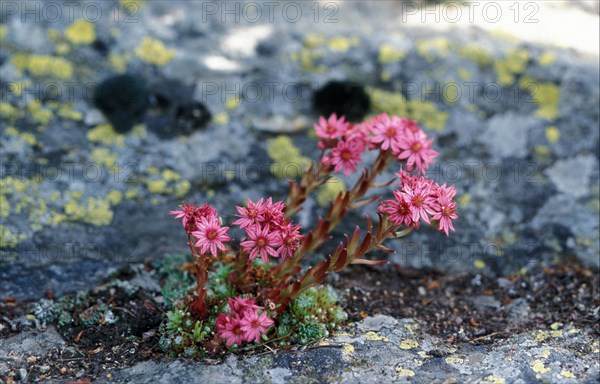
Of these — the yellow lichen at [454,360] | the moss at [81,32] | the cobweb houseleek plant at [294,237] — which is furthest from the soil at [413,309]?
the moss at [81,32]

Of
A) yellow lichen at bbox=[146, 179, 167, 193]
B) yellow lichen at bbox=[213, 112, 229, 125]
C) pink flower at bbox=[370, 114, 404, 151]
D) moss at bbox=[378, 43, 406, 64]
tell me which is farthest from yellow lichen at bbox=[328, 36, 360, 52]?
yellow lichen at bbox=[146, 179, 167, 193]

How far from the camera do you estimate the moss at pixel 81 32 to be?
5520 millimetres

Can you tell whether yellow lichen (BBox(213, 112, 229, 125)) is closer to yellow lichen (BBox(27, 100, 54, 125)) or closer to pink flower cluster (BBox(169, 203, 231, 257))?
yellow lichen (BBox(27, 100, 54, 125))

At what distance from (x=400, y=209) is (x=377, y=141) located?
755 millimetres

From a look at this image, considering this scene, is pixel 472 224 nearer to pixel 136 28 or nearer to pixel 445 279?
pixel 445 279

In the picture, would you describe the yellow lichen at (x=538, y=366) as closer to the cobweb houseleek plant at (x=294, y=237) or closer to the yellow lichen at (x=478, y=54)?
the cobweb houseleek plant at (x=294, y=237)

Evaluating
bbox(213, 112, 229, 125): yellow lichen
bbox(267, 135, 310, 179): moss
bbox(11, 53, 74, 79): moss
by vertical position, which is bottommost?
bbox(267, 135, 310, 179): moss

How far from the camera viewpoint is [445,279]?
5184 mm

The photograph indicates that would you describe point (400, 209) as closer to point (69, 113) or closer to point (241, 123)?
point (241, 123)

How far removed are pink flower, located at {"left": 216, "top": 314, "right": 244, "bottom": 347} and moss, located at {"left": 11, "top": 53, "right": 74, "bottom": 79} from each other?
272 centimetres

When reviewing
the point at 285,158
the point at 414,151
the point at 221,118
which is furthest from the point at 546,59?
the point at 221,118

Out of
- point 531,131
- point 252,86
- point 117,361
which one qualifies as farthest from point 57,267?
point 531,131

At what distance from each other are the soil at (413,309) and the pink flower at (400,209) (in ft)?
3.24

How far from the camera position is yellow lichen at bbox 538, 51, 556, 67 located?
18.6 ft
